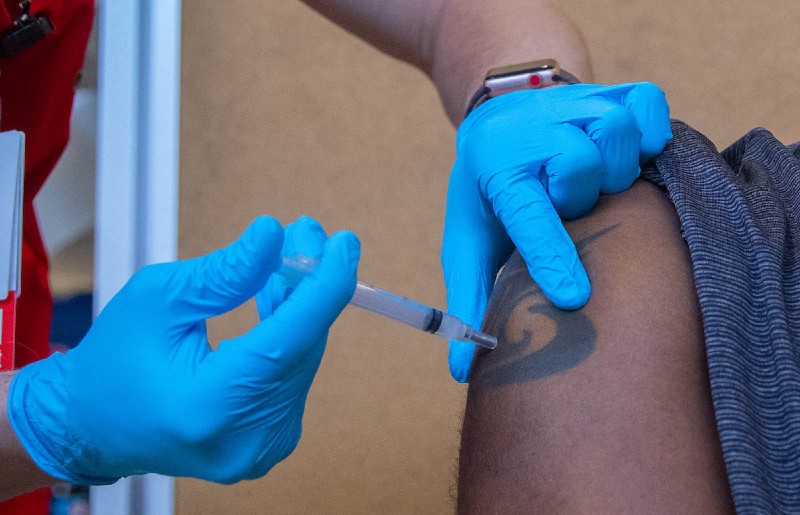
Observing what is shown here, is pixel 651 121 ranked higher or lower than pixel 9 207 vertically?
higher

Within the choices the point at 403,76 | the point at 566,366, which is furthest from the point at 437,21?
the point at 566,366

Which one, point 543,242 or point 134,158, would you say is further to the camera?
point 134,158

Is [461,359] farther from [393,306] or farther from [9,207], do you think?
[9,207]

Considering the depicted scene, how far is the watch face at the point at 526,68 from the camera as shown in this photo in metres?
0.86

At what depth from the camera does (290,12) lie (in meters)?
1.83

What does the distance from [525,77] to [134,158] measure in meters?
0.87

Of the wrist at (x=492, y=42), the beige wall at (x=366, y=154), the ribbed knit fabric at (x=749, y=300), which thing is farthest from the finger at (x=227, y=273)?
the beige wall at (x=366, y=154)

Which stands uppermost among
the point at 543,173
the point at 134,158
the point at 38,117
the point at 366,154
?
the point at 543,173

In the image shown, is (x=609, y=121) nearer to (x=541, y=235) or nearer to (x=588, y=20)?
(x=541, y=235)

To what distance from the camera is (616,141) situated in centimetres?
71

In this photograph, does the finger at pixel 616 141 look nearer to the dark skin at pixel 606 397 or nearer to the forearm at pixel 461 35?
the dark skin at pixel 606 397

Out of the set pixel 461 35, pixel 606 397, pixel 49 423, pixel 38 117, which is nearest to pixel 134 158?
pixel 38 117

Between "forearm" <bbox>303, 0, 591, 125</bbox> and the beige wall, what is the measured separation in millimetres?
508

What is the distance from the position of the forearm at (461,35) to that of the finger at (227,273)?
493 millimetres
